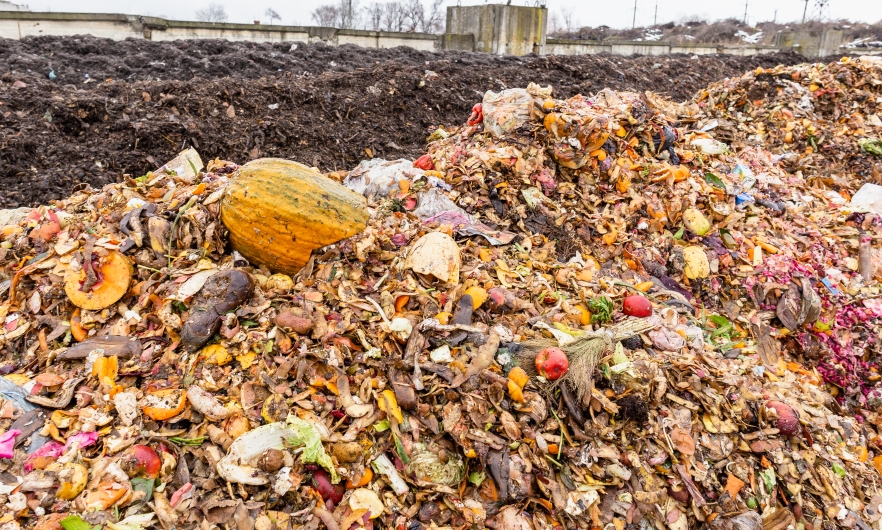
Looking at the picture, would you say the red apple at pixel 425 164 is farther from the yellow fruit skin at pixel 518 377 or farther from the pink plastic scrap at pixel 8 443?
the pink plastic scrap at pixel 8 443

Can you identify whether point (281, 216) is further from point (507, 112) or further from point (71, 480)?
point (507, 112)

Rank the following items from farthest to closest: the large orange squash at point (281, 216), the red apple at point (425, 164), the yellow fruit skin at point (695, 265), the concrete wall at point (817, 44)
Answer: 1. the concrete wall at point (817, 44)
2. the red apple at point (425, 164)
3. the yellow fruit skin at point (695, 265)
4. the large orange squash at point (281, 216)

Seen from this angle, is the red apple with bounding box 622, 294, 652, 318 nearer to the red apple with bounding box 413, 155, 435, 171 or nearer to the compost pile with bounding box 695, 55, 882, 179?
the red apple with bounding box 413, 155, 435, 171

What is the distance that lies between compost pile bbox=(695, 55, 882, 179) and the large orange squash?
181 inches

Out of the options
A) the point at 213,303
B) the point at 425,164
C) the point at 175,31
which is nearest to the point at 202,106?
the point at 425,164

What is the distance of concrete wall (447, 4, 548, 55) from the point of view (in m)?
13.9

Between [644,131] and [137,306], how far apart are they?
3897 millimetres

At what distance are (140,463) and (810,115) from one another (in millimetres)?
7475

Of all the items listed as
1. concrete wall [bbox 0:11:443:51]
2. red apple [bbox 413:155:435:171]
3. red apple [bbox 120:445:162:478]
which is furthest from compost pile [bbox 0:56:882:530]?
concrete wall [bbox 0:11:443:51]

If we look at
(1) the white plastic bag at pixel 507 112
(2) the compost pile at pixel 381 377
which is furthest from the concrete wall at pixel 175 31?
(1) the white plastic bag at pixel 507 112

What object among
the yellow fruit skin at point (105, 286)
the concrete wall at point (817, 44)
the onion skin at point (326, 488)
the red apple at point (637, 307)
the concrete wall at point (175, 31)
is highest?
the concrete wall at point (817, 44)

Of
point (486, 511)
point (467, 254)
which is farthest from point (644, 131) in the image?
point (486, 511)

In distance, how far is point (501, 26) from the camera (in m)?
Answer: 13.9

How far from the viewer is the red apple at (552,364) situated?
241cm
